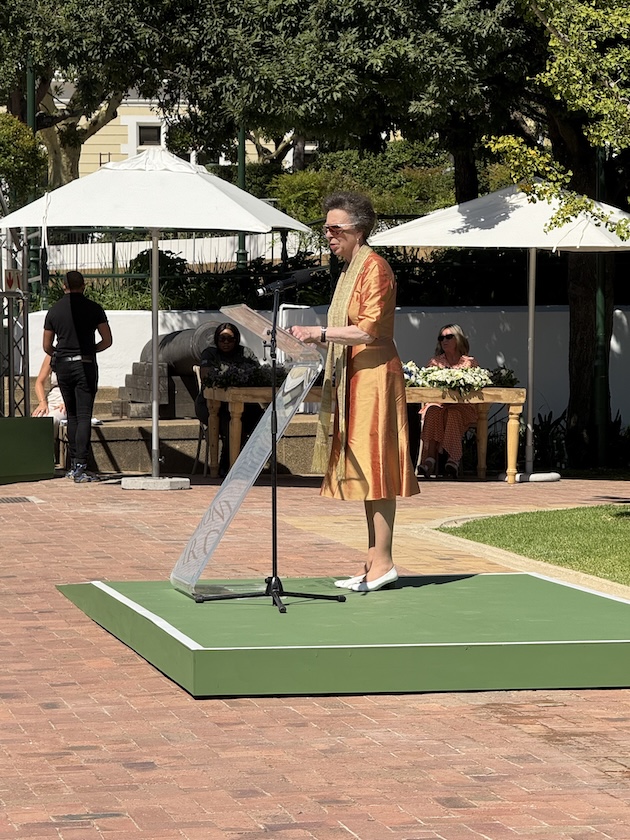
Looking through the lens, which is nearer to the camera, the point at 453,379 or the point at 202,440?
the point at 453,379

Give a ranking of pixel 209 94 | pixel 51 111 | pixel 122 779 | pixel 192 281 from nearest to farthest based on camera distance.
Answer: pixel 122 779
pixel 209 94
pixel 192 281
pixel 51 111

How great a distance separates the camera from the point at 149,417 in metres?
17.1

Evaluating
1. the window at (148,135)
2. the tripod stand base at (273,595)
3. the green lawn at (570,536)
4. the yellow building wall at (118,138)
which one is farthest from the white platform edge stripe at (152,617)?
the window at (148,135)

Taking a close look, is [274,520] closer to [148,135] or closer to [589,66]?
[589,66]

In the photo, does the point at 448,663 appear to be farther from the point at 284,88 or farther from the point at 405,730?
the point at 284,88

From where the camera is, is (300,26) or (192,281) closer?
(300,26)

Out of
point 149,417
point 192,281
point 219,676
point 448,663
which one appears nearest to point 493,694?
point 448,663

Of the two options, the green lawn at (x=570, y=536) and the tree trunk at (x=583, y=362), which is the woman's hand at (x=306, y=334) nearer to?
the green lawn at (x=570, y=536)

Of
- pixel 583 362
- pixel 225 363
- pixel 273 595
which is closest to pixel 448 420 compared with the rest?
pixel 225 363

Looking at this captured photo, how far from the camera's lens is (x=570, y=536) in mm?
11445

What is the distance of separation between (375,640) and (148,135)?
45.8 meters

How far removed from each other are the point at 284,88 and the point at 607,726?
950 centimetres

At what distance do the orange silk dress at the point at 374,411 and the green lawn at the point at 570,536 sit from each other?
1.90 metres

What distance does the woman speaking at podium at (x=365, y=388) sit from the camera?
8.23 meters
